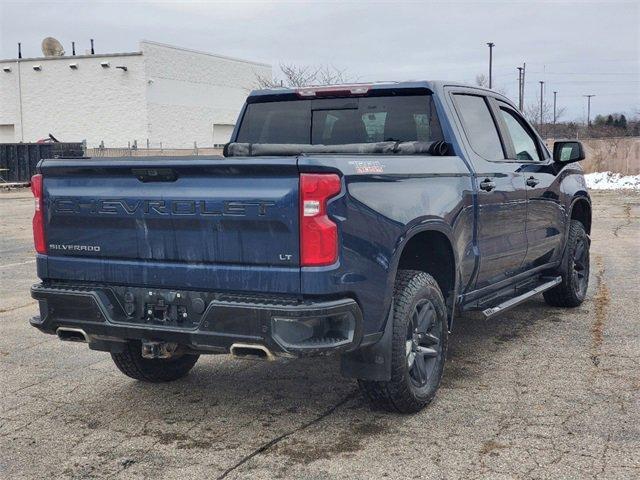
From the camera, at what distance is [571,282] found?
7.33m

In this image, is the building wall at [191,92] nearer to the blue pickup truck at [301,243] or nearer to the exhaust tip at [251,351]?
the blue pickup truck at [301,243]

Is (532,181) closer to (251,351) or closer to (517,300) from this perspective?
Answer: (517,300)

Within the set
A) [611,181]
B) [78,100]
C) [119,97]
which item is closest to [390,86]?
[611,181]

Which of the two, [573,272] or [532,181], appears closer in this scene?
[532,181]

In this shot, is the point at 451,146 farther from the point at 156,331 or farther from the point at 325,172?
the point at 156,331

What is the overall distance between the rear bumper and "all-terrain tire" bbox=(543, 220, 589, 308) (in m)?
3.95

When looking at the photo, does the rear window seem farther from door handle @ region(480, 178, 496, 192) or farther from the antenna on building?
the antenna on building

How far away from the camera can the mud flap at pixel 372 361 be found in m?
4.18

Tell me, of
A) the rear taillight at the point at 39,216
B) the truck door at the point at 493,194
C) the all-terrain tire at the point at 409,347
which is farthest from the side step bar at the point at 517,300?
the rear taillight at the point at 39,216

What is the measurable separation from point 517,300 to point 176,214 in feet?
9.82

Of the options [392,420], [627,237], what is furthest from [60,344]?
[627,237]

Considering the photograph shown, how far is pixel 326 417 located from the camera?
14.9 feet

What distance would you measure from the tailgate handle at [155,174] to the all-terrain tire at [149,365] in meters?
1.23

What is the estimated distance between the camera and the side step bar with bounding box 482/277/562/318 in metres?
5.45
